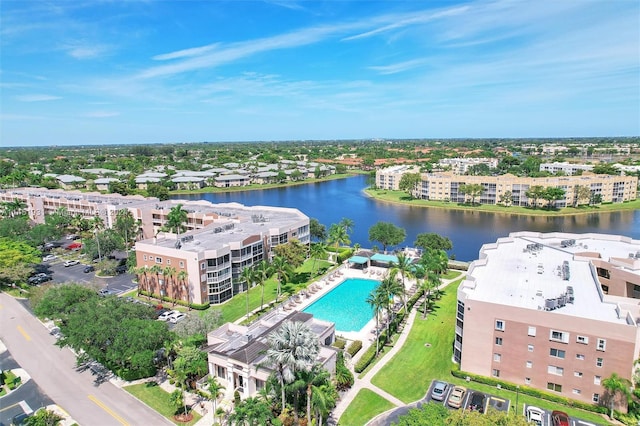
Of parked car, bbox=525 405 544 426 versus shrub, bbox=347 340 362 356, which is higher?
parked car, bbox=525 405 544 426

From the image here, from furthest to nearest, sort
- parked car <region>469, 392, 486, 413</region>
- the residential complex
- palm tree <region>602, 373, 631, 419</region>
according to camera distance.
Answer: the residential complex, parked car <region>469, 392, 486, 413</region>, palm tree <region>602, 373, 631, 419</region>

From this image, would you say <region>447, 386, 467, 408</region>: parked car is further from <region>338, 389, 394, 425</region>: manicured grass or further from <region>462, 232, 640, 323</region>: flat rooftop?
<region>462, 232, 640, 323</region>: flat rooftop

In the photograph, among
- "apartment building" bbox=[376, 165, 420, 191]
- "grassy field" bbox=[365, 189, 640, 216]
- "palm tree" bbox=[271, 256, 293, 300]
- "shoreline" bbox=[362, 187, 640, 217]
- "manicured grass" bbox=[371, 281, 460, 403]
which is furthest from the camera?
"apartment building" bbox=[376, 165, 420, 191]

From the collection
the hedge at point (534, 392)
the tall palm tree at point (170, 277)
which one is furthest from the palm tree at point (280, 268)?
the hedge at point (534, 392)

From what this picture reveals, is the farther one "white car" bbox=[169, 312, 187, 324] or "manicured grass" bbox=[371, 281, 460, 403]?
"white car" bbox=[169, 312, 187, 324]

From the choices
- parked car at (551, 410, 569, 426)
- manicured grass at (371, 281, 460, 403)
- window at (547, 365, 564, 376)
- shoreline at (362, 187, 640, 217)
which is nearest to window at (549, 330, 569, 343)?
window at (547, 365, 564, 376)

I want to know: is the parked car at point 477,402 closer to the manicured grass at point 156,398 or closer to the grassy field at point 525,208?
the manicured grass at point 156,398

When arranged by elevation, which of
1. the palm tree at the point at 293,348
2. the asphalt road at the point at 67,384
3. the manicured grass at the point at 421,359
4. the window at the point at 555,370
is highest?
the palm tree at the point at 293,348

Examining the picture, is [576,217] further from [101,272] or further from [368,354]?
[101,272]
